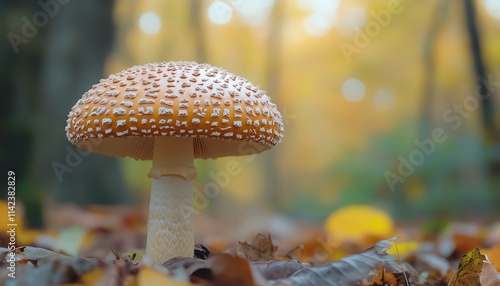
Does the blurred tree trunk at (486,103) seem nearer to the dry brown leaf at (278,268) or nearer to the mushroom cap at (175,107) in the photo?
the mushroom cap at (175,107)

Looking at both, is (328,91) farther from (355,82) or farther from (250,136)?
(250,136)

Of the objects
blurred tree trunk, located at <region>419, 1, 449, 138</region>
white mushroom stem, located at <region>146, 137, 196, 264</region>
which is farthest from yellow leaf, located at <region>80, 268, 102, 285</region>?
blurred tree trunk, located at <region>419, 1, 449, 138</region>

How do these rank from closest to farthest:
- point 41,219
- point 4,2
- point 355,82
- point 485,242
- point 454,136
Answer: point 485,242 < point 41,219 < point 4,2 < point 454,136 < point 355,82

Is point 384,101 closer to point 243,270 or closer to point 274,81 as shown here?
point 274,81

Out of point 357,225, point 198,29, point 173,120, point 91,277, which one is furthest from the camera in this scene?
point 198,29

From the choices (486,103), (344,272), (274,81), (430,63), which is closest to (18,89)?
(344,272)

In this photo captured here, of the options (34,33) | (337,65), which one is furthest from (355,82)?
(34,33)

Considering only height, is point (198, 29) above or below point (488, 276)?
above

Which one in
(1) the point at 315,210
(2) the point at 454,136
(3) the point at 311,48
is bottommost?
(1) the point at 315,210
